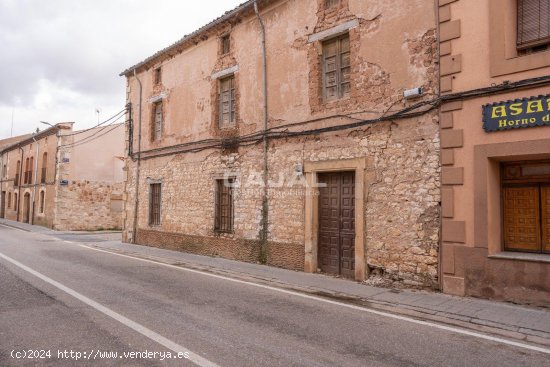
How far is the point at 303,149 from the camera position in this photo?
9.70 metres

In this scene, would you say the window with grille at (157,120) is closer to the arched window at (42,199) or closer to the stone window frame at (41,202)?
the stone window frame at (41,202)

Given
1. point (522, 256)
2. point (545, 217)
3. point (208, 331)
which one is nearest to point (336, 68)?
point (545, 217)

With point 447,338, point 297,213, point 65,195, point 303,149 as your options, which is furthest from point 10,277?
point 65,195

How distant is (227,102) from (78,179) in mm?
15696

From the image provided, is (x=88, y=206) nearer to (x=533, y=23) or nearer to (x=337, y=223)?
(x=337, y=223)

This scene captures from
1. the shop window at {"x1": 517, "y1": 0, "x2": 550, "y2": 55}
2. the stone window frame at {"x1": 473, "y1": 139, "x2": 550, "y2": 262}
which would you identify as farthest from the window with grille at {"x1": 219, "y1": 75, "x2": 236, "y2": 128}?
the shop window at {"x1": 517, "y1": 0, "x2": 550, "y2": 55}

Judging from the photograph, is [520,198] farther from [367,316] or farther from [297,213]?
[297,213]

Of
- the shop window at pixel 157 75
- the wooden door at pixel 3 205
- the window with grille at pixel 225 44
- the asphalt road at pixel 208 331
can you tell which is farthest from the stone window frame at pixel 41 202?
the asphalt road at pixel 208 331

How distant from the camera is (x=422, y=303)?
20.9ft

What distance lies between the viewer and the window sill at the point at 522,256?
6.12m

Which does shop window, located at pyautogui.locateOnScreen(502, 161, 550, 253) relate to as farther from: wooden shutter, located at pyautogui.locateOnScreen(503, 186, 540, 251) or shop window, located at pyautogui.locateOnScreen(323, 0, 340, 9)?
shop window, located at pyautogui.locateOnScreen(323, 0, 340, 9)

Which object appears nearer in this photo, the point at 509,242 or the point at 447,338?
the point at 447,338

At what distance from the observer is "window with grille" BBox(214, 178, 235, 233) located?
1183cm

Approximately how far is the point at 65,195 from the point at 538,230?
23.8 meters
